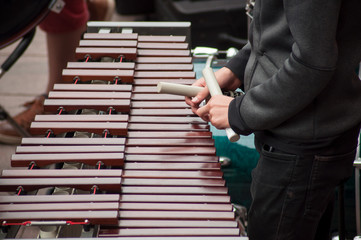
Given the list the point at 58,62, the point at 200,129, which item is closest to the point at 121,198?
the point at 200,129

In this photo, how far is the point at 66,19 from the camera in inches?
127

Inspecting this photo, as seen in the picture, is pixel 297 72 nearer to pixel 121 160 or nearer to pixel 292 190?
pixel 292 190

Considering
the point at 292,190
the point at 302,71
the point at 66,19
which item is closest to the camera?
the point at 302,71

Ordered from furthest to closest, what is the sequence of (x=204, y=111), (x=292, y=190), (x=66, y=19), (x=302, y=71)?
(x=66, y=19) → (x=204, y=111) → (x=292, y=190) → (x=302, y=71)

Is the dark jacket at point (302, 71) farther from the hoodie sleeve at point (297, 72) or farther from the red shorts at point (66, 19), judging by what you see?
the red shorts at point (66, 19)

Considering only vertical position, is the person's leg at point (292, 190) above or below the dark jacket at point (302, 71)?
below

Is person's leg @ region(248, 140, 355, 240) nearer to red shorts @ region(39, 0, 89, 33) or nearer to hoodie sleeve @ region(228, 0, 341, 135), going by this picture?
hoodie sleeve @ region(228, 0, 341, 135)

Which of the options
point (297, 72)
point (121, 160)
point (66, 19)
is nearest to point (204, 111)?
point (121, 160)

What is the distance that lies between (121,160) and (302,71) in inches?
23.4

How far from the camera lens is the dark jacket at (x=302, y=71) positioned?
3.88ft

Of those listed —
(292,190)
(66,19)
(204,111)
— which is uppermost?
(66,19)

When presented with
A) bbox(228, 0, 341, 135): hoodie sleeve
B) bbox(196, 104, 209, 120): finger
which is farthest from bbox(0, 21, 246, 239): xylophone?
bbox(228, 0, 341, 135): hoodie sleeve

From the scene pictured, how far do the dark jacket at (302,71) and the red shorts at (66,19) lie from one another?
6.56 ft

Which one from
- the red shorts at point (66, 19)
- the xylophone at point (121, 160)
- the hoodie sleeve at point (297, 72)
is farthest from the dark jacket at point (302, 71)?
the red shorts at point (66, 19)
